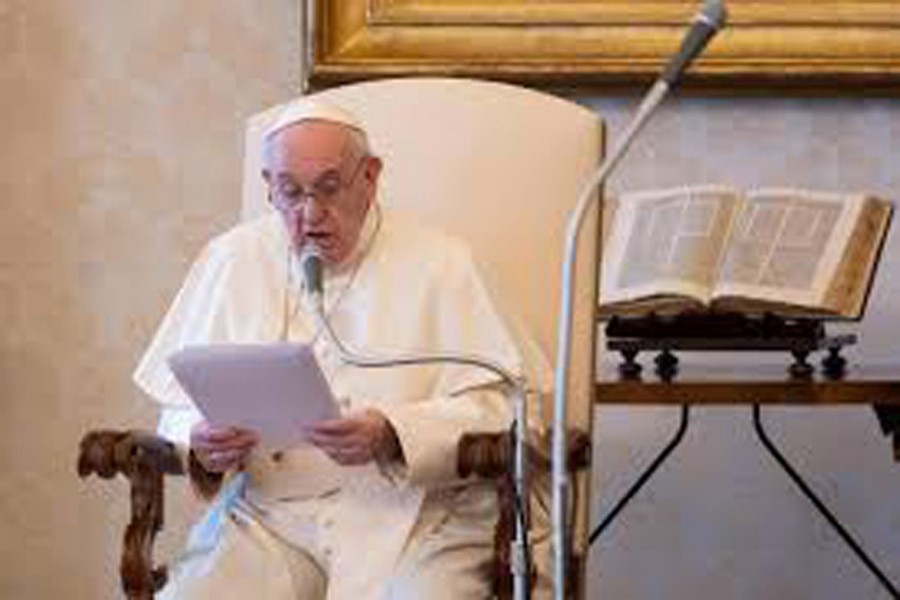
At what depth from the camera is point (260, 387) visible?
91.4 inches

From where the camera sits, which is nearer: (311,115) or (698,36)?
(698,36)

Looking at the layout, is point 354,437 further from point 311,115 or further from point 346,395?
point 311,115

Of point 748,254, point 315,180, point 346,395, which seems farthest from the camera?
point 748,254

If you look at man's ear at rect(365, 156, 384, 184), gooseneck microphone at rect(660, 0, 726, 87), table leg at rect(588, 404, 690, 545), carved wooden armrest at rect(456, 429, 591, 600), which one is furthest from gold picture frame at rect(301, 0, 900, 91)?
gooseneck microphone at rect(660, 0, 726, 87)

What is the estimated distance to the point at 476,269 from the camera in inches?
109

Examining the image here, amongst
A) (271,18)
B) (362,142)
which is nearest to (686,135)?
(271,18)

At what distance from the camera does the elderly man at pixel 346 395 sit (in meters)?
2.48

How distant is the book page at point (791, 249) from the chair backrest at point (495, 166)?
0.88 feet

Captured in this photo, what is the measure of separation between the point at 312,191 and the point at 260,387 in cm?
36

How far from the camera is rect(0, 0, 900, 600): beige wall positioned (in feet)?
11.7

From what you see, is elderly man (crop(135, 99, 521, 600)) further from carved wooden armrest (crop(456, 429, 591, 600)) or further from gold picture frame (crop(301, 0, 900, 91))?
gold picture frame (crop(301, 0, 900, 91))

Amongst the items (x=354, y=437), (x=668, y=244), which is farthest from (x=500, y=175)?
(x=354, y=437)

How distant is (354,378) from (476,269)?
27cm

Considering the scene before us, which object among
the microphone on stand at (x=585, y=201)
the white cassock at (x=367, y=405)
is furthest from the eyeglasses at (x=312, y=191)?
the microphone on stand at (x=585, y=201)
